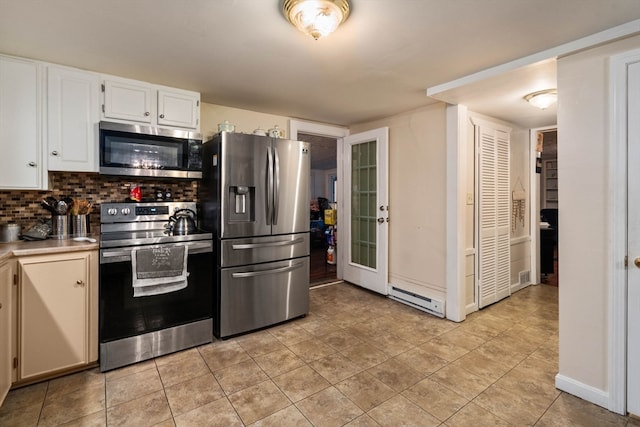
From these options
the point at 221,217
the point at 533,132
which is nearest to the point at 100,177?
the point at 221,217

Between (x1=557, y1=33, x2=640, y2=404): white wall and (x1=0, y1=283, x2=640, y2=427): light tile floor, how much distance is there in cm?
28

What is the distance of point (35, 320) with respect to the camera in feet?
6.41

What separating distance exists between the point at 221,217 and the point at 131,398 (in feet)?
4.39

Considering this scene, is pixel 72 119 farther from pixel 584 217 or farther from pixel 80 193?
pixel 584 217

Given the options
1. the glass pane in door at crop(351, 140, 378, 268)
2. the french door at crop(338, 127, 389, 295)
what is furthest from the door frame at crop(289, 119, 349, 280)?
the glass pane in door at crop(351, 140, 378, 268)

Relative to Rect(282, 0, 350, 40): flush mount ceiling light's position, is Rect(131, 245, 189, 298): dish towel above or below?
Result: below

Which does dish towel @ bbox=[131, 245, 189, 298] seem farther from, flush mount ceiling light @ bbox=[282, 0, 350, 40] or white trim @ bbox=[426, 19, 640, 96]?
white trim @ bbox=[426, 19, 640, 96]

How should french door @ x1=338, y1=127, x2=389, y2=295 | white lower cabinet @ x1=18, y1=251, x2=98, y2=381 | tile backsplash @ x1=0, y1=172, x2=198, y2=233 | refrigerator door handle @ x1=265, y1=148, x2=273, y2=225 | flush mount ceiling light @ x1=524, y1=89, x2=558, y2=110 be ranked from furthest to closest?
french door @ x1=338, y1=127, x2=389, y2=295 → refrigerator door handle @ x1=265, y1=148, x2=273, y2=225 → flush mount ceiling light @ x1=524, y1=89, x2=558, y2=110 → tile backsplash @ x1=0, y1=172, x2=198, y2=233 → white lower cabinet @ x1=18, y1=251, x2=98, y2=381

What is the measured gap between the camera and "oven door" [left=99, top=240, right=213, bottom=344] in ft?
7.03

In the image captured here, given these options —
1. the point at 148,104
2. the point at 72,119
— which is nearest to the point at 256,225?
the point at 148,104

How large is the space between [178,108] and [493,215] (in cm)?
346

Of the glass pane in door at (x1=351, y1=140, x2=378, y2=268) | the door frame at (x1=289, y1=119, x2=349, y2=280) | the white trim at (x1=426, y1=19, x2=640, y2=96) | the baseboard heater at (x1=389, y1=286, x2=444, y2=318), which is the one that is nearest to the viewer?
the white trim at (x1=426, y1=19, x2=640, y2=96)

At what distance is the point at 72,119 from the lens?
231cm

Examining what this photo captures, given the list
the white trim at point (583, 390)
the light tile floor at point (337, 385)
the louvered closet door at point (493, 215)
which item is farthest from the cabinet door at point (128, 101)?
the white trim at point (583, 390)
